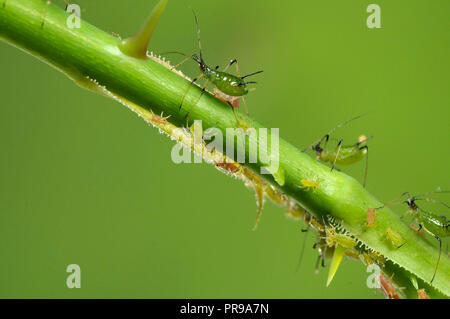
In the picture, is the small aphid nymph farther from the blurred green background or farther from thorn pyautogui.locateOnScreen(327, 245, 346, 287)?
the blurred green background

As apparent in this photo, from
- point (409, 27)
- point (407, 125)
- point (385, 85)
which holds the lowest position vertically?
point (407, 125)

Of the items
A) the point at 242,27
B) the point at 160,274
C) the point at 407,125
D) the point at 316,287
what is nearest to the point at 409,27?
the point at 407,125

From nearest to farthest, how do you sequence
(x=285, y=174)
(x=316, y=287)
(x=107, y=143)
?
1. (x=285, y=174)
2. (x=316, y=287)
3. (x=107, y=143)

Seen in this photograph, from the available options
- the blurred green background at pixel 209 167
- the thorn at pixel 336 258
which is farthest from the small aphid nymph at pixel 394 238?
the blurred green background at pixel 209 167

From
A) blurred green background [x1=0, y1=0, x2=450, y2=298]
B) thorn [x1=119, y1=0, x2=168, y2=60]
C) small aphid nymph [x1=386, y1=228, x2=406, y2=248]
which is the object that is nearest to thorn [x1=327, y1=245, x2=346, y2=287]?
small aphid nymph [x1=386, y1=228, x2=406, y2=248]

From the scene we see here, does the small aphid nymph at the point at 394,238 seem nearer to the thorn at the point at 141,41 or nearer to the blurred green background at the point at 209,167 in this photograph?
the thorn at the point at 141,41

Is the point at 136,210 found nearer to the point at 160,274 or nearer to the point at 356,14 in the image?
the point at 160,274
